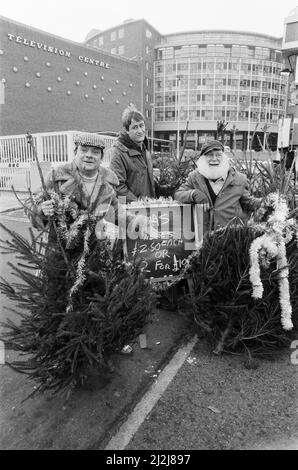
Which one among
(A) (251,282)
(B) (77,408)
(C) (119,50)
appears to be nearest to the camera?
(B) (77,408)

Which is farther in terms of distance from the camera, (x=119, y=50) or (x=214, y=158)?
(x=119, y=50)

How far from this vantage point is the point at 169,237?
10.2 feet

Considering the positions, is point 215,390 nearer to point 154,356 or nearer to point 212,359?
point 212,359

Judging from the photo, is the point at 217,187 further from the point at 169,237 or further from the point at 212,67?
the point at 212,67

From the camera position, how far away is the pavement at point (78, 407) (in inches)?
79.3

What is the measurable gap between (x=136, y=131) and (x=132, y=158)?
0.27 meters

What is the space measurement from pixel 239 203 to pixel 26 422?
2477mm

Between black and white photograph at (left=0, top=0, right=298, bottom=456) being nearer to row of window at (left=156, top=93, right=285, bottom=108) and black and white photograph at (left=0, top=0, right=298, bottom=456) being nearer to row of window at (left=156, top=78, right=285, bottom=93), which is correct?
row of window at (left=156, top=93, right=285, bottom=108)

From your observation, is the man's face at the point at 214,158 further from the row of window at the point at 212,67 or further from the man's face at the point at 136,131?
the row of window at the point at 212,67

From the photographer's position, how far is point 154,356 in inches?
115

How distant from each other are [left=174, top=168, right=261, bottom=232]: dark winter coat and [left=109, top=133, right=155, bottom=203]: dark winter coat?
53 centimetres

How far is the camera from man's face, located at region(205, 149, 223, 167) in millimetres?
3234

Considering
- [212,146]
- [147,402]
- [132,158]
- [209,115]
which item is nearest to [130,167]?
[132,158]
